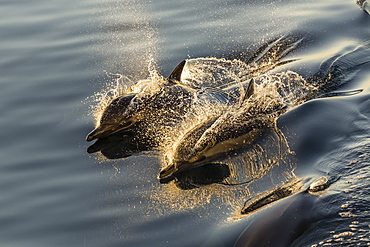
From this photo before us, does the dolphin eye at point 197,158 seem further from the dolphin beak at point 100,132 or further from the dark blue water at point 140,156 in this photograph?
the dolphin beak at point 100,132

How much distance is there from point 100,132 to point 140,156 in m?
0.61

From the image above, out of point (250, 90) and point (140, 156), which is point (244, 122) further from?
point (140, 156)

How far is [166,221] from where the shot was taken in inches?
192

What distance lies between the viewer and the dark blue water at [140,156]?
187 inches

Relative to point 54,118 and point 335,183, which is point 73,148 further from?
point 335,183

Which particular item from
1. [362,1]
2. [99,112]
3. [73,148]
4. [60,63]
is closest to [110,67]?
[60,63]

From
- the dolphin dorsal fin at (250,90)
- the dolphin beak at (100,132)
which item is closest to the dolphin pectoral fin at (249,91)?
the dolphin dorsal fin at (250,90)

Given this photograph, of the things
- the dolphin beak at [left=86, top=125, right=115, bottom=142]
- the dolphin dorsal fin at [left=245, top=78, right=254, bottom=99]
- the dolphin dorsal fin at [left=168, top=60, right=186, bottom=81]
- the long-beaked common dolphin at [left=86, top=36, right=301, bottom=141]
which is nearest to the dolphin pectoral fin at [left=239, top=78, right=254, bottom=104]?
the dolphin dorsal fin at [left=245, top=78, right=254, bottom=99]

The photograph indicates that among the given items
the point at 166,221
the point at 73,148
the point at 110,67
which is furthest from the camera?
the point at 110,67

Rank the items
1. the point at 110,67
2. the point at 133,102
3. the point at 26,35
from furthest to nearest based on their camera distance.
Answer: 1. the point at 26,35
2. the point at 110,67
3. the point at 133,102

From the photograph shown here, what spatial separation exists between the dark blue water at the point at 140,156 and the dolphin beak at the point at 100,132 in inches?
5.7

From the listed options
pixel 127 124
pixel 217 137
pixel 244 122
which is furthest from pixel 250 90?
pixel 127 124

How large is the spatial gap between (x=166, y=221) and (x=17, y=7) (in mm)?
6817

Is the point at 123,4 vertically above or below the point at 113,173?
above
